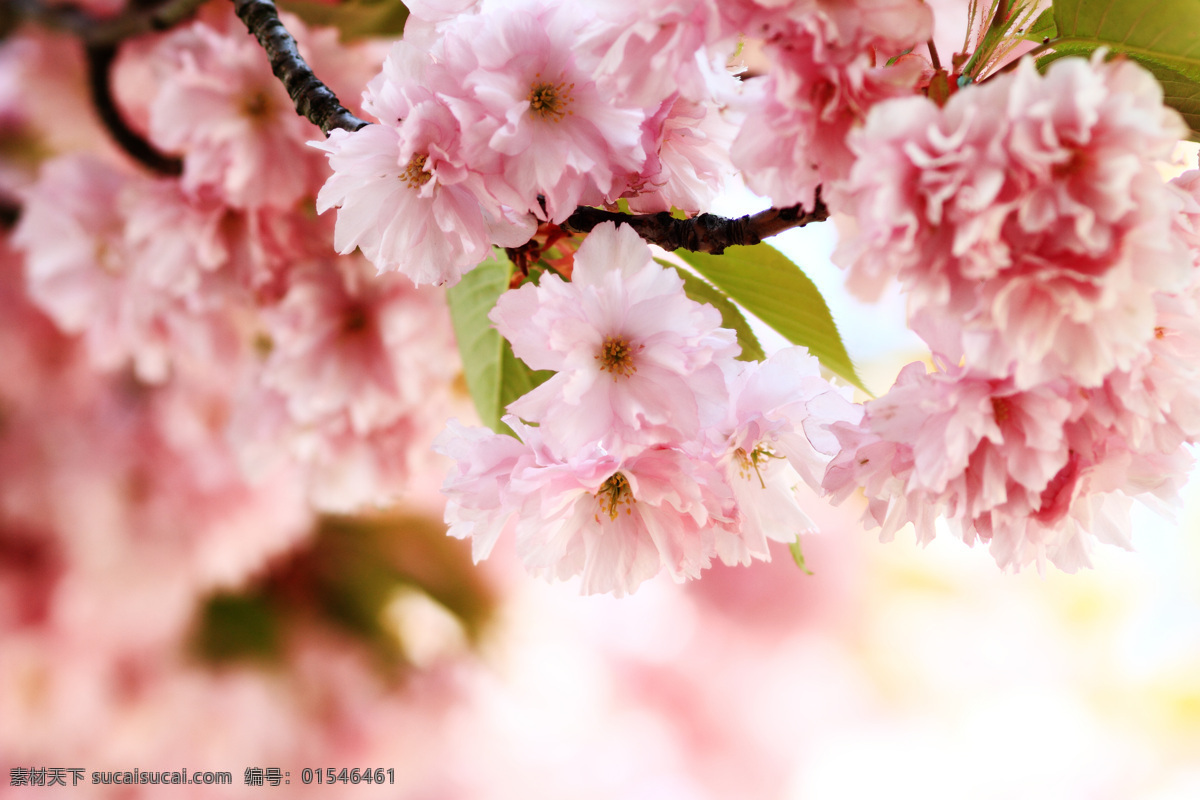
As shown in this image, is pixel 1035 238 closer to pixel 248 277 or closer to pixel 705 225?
pixel 705 225

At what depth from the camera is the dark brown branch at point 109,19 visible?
1.83ft

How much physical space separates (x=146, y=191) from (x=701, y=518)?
512 mm

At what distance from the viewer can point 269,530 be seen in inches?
34.1

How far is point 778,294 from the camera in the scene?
35cm

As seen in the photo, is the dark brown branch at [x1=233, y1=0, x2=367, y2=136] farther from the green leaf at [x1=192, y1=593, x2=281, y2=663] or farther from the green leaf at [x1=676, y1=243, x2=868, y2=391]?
the green leaf at [x1=192, y1=593, x2=281, y2=663]

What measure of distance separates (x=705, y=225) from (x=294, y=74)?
0.18 meters

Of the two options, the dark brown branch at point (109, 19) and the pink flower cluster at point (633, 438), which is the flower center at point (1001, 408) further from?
the dark brown branch at point (109, 19)

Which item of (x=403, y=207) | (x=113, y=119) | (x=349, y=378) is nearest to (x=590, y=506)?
(x=403, y=207)

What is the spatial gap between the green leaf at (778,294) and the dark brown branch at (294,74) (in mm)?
156

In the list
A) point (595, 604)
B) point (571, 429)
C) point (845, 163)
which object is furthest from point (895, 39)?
point (595, 604)

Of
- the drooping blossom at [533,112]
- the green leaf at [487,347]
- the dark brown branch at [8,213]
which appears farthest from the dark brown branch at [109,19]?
the drooping blossom at [533,112]

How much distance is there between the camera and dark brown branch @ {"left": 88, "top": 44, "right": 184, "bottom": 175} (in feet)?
2.20

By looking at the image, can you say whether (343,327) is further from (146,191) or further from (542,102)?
(542,102)

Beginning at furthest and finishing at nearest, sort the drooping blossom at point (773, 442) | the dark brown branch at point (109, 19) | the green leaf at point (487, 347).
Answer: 1. the dark brown branch at point (109, 19)
2. the green leaf at point (487, 347)
3. the drooping blossom at point (773, 442)
